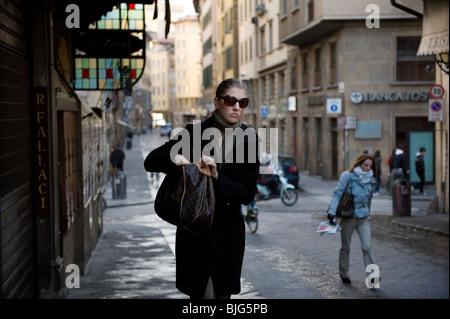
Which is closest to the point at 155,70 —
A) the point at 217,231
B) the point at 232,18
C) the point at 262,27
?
the point at 232,18

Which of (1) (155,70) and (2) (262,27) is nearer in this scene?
(2) (262,27)

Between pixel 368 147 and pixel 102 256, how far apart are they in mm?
19366

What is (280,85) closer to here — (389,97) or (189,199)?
(389,97)

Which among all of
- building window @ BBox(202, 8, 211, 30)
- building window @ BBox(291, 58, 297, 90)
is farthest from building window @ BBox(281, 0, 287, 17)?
building window @ BBox(202, 8, 211, 30)

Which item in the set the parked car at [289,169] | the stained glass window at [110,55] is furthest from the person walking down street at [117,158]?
the stained glass window at [110,55]

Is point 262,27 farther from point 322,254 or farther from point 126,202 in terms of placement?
point 322,254

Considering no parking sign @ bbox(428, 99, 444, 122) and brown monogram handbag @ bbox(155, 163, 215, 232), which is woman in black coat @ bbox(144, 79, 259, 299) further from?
no parking sign @ bbox(428, 99, 444, 122)

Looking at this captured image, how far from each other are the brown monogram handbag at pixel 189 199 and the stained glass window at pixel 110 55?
33.8 feet

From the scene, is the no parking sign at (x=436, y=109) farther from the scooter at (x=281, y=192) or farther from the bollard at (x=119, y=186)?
the bollard at (x=119, y=186)

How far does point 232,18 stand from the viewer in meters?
58.4

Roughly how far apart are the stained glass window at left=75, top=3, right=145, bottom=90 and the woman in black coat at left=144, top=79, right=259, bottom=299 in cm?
1014

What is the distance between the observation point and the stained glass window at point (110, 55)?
44.9 ft

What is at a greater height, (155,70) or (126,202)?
(155,70)

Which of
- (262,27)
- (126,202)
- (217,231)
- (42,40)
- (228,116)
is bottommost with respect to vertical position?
(126,202)
